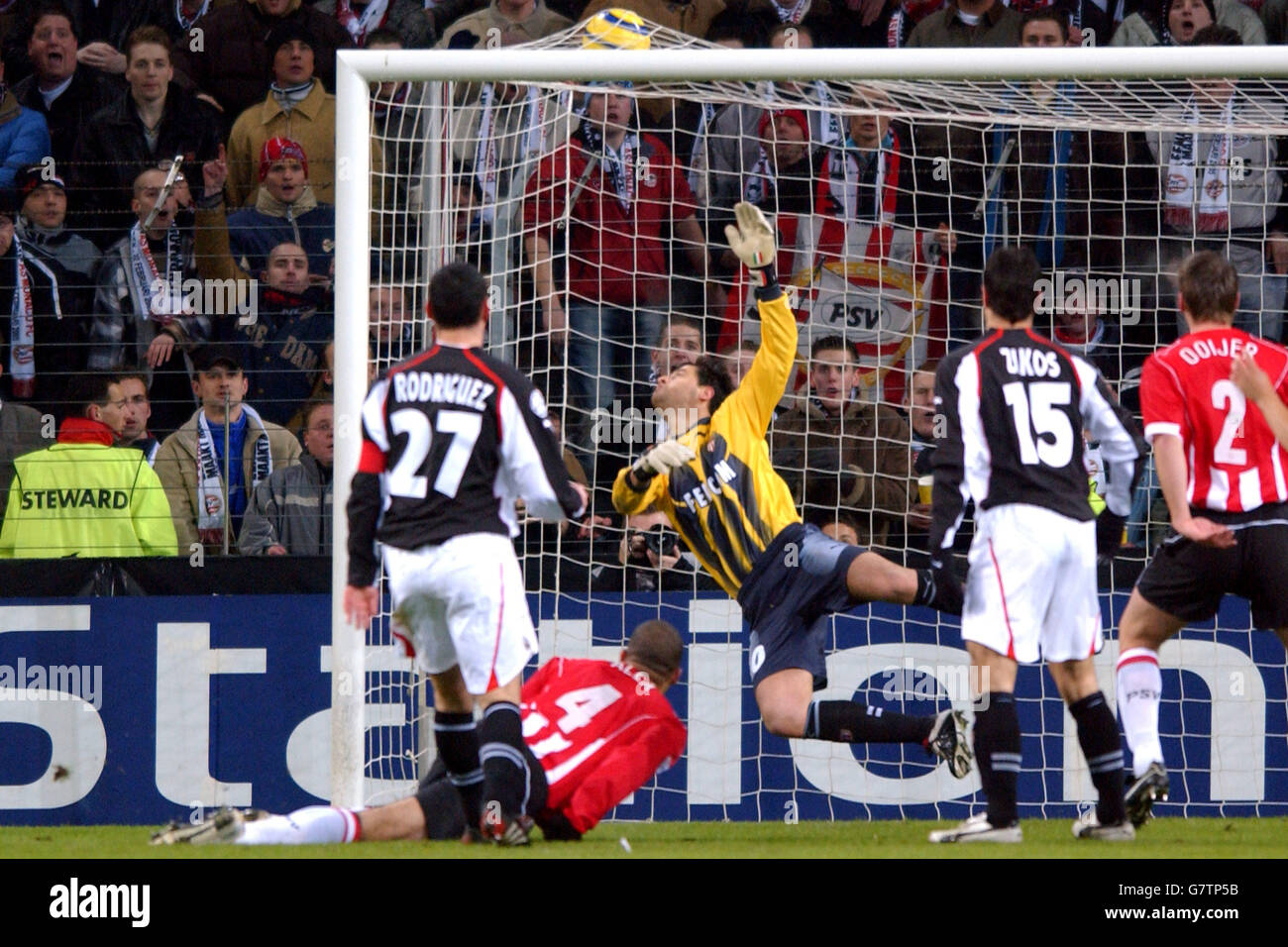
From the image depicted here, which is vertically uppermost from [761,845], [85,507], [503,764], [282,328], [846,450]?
[282,328]

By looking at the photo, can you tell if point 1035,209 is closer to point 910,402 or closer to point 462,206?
point 910,402

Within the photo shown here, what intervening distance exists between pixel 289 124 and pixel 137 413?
227 centimetres

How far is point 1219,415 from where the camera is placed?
5.45 metres

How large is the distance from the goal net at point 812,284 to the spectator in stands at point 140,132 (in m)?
1.73

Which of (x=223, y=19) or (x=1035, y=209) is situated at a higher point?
(x=223, y=19)

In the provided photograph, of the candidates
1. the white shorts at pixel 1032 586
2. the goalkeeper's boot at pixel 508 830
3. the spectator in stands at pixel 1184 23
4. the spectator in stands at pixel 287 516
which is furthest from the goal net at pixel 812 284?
the white shorts at pixel 1032 586

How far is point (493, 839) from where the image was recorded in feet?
16.0

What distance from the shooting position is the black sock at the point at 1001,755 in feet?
16.0

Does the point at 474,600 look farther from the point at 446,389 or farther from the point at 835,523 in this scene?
the point at 835,523

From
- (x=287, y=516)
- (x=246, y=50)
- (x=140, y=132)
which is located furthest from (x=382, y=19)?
(x=287, y=516)

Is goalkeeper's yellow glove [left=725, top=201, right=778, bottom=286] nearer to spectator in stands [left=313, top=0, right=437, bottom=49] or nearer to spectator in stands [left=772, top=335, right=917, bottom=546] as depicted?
spectator in stands [left=772, top=335, right=917, bottom=546]

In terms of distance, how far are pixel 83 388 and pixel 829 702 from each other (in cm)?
441
